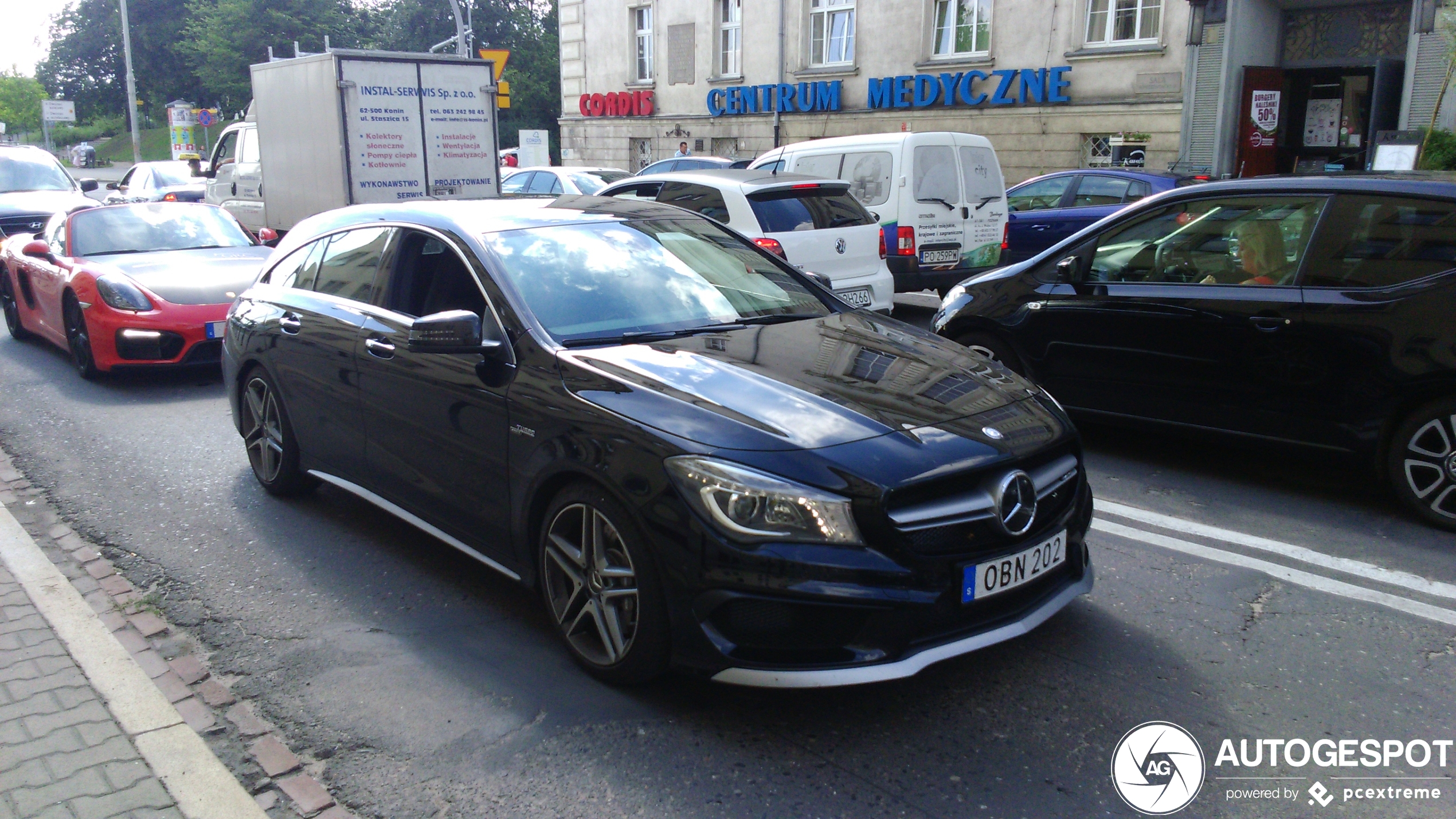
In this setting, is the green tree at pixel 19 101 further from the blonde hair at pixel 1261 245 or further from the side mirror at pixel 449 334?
the blonde hair at pixel 1261 245

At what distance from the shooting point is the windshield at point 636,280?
419cm

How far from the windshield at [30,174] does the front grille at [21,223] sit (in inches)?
47.2

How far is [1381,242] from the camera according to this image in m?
5.28

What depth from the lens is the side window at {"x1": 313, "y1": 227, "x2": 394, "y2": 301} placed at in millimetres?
4984

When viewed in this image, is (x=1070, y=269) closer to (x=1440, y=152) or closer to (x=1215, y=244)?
(x=1215, y=244)

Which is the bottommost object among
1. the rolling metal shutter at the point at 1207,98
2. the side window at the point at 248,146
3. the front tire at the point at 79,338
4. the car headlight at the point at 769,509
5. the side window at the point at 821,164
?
the front tire at the point at 79,338

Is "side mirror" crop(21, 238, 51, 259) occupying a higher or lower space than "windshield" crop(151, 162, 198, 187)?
lower

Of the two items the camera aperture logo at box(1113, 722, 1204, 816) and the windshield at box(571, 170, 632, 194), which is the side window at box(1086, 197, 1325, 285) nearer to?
the camera aperture logo at box(1113, 722, 1204, 816)

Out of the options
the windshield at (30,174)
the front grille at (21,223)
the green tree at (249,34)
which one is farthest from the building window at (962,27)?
the green tree at (249,34)

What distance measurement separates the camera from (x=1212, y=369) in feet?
19.0

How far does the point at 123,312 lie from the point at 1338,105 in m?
18.9

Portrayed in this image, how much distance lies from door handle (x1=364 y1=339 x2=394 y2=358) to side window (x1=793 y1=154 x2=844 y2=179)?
7715 mm

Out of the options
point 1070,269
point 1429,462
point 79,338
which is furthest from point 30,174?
point 1429,462

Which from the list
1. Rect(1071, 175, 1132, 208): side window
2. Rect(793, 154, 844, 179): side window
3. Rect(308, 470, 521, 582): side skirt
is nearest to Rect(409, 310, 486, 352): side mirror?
Rect(308, 470, 521, 582): side skirt
